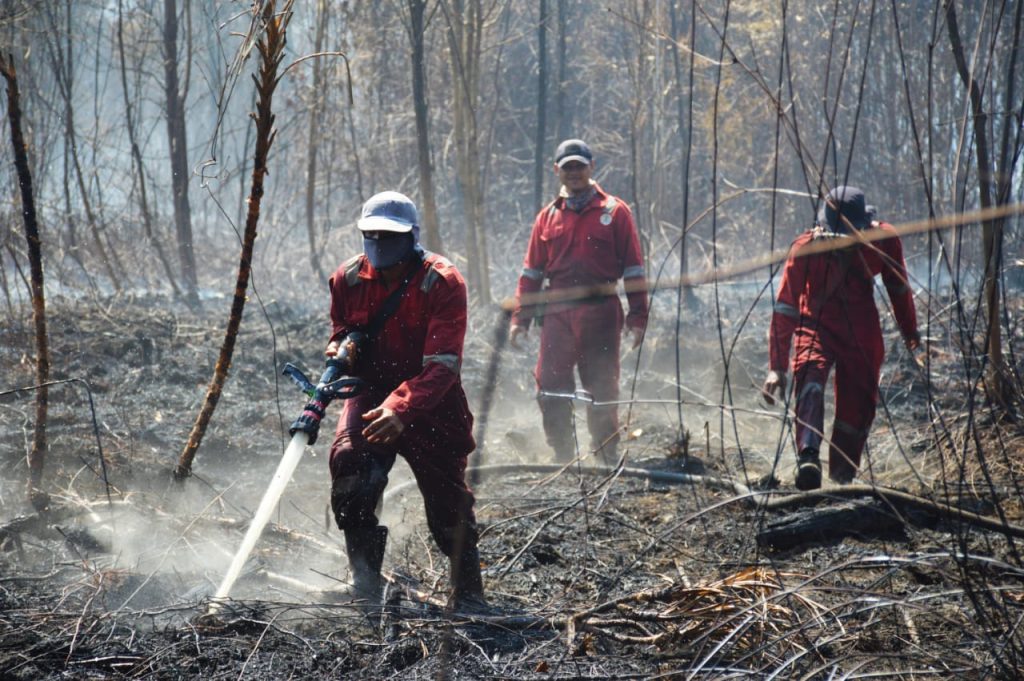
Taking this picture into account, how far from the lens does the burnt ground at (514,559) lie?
2975 millimetres

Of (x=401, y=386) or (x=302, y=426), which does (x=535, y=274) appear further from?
(x=302, y=426)

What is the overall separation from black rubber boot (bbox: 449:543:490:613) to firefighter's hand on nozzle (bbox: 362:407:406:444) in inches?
27.0

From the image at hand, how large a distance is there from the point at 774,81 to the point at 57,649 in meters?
17.9

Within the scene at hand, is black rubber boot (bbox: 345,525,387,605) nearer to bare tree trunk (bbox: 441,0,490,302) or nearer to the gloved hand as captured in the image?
the gloved hand

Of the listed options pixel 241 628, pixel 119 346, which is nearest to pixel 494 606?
pixel 241 628

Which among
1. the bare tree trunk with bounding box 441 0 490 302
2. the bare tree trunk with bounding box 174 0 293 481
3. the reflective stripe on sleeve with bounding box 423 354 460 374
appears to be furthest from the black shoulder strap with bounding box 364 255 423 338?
the bare tree trunk with bounding box 441 0 490 302

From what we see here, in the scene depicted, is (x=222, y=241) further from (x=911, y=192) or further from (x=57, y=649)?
(x=57, y=649)

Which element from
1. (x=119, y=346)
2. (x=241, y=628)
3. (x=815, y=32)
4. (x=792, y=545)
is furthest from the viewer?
(x=815, y=32)

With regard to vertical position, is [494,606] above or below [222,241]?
below

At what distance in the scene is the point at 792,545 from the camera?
4.38 m

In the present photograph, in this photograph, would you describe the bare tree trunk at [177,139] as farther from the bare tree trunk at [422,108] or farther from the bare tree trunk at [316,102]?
the bare tree trunk at [422,108]

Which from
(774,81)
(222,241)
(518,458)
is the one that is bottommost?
(518,458)

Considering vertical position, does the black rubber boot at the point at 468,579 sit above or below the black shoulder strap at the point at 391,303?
below

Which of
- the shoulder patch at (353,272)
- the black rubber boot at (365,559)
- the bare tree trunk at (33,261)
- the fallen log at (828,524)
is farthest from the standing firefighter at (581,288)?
the bare tree trunk at (33,261)
